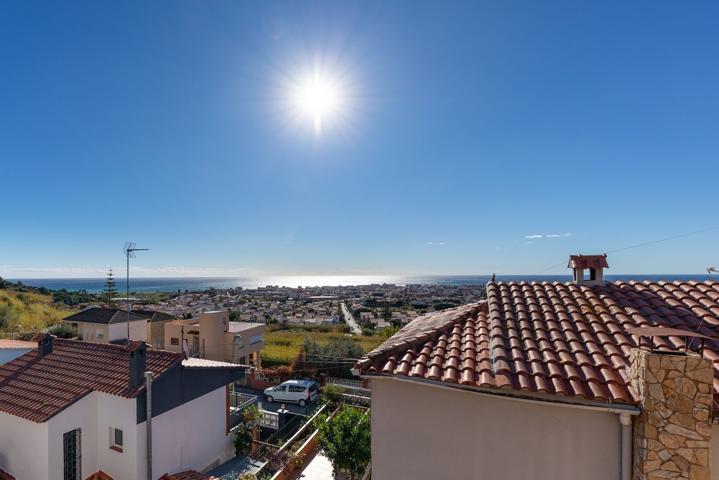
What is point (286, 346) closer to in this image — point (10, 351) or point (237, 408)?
point (237, 408)

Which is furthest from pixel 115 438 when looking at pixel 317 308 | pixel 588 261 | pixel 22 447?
pixel 317 308

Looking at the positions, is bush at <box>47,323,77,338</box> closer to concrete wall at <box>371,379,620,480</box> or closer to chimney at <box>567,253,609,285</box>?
concrete wall at <box>371,379,620,480</box>

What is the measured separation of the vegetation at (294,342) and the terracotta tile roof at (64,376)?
12.3 metres

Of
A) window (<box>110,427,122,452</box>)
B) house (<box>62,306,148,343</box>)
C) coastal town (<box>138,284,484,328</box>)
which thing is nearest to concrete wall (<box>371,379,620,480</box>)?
window (<box>110,427,122,452</box>)

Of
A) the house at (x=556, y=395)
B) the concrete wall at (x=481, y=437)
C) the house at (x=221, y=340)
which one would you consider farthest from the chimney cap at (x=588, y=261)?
the house at (x=221, y=340)

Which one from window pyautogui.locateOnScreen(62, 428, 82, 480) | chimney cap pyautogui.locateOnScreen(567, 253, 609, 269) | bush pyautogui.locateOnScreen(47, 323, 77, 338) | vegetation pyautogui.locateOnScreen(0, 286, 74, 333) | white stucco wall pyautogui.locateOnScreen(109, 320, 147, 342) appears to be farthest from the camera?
vegetation pyautogui.locateOnScreen(0, 286, 74, 333)

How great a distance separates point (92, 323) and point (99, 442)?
57.2 feet

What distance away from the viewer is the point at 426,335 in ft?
17.8

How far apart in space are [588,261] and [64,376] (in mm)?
15464

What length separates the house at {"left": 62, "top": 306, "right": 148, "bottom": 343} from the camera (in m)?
23.4

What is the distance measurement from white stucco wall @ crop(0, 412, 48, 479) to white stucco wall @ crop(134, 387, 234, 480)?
8.36ft

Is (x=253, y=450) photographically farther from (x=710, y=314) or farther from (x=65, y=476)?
(x=710, y=314)

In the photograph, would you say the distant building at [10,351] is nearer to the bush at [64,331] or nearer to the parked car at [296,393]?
the bush at [64,331]

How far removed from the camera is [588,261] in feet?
22.2
